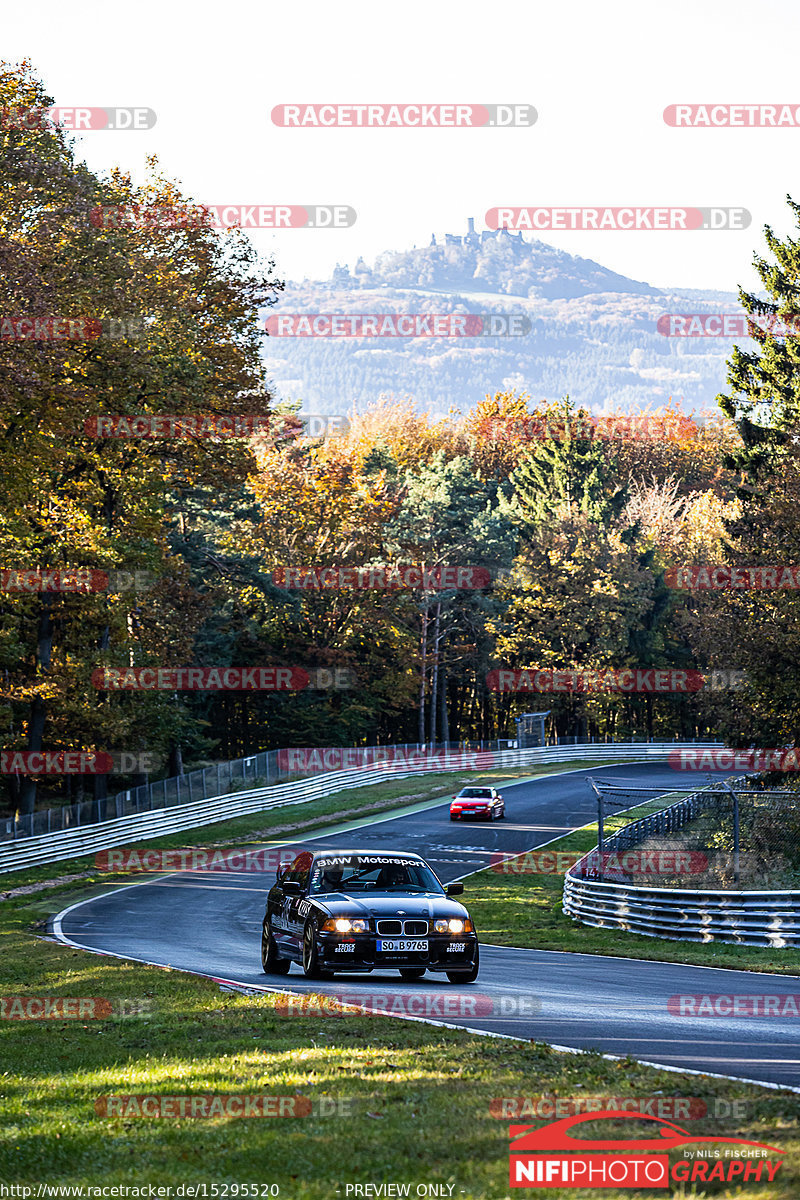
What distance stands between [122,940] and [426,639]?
176 ft

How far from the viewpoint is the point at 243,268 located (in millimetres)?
38688

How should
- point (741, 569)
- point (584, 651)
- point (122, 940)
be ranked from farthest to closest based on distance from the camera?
point (584, 651) → point (741, 569) → point (122, 940)

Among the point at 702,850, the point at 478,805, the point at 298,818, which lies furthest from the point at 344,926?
the point at 298,818

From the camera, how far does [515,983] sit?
15.0 meters

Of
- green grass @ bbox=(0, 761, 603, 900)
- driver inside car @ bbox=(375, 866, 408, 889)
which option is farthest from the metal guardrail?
green grass @ bbox=(0, 761, 603, 900)

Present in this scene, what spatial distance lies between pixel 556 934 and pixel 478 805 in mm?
22365

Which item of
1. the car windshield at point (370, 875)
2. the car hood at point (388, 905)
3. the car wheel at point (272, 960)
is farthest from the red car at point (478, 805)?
the car hood at point (388, 905)

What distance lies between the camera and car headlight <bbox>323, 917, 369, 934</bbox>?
14211 mm

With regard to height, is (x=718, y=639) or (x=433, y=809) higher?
(x=718, y=639)

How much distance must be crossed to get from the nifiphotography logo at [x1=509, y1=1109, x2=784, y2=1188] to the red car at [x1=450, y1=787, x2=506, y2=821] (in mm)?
39304

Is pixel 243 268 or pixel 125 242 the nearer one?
pixel 125 242

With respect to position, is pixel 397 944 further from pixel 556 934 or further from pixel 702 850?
pixel 702 850

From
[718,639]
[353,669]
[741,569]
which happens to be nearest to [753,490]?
[741,569]

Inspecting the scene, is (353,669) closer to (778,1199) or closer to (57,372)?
(57,372)
